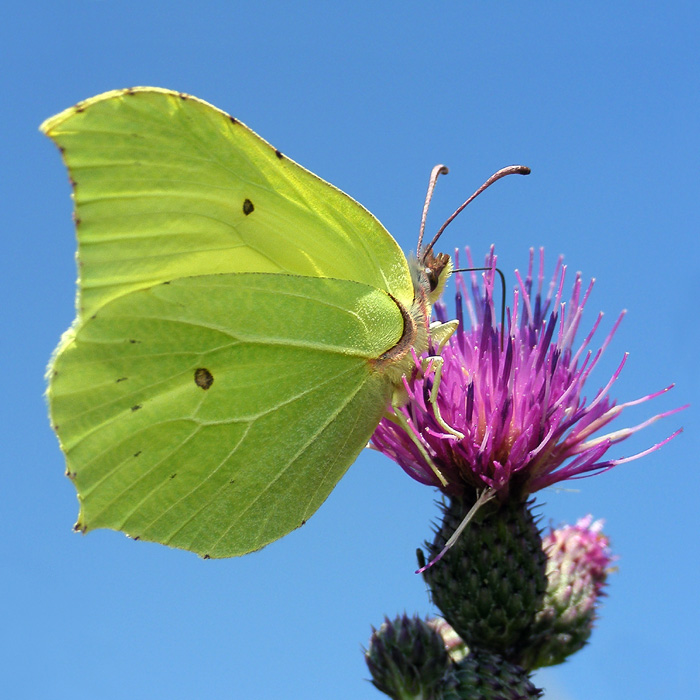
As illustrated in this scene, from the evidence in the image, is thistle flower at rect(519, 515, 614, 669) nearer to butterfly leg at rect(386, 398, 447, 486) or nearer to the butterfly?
butterfly leg at rect(386, 398, 447, 486)

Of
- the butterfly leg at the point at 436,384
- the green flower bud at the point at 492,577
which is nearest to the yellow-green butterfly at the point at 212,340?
the butterfly leg at the point at 436,384

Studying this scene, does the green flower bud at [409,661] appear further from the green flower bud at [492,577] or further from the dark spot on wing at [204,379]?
the dark spot on wing at [204,379]

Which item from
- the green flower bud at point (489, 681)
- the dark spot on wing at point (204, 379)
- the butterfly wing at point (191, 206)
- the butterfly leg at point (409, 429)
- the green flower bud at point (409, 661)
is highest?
the butterfly wing at point (191, 206)

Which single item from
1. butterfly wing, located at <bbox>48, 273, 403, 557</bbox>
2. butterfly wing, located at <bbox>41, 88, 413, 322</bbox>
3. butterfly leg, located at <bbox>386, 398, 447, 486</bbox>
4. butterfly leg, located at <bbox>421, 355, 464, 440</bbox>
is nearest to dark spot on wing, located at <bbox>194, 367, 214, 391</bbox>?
butterfly wing, located at <bbox>48, 273, 403, 557</bbox>

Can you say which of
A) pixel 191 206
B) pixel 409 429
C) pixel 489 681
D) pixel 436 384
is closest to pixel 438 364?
pixel 436 384

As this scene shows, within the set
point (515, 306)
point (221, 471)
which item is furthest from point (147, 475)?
point (515, 306)

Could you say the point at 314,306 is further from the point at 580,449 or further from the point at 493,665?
the point at 493,665

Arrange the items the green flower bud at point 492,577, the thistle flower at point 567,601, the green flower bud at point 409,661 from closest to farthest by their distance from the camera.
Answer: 1. the green flower bud at point 492,577
2. the green flower bud at point 409,661
3. the thistle flower at point 567,601
